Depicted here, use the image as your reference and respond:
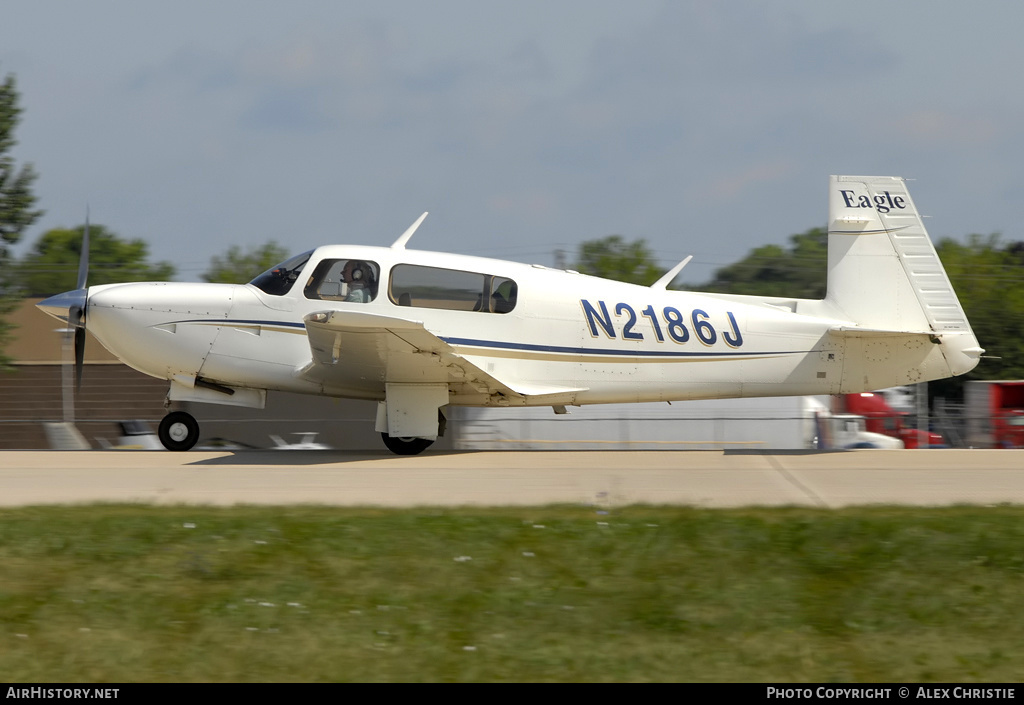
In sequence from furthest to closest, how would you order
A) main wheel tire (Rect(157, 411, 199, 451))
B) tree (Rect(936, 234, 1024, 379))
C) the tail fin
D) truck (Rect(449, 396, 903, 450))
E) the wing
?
tree (Rect(936, 234, 1024, 379)), truck (Rect(449, 396, 903, 450)), main wheel tire (Rect(157, 411, 199, 451)), the tail fin, the wing

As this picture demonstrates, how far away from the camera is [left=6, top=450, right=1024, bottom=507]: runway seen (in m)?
8.82

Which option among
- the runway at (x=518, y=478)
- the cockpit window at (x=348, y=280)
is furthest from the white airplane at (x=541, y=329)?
the runway at (x=518, y=478)

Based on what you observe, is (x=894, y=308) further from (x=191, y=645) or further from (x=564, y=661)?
(x=191, y=645)

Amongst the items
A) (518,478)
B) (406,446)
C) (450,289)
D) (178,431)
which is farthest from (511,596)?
(178,431)

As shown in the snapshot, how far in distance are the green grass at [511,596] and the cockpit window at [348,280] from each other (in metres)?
4.65

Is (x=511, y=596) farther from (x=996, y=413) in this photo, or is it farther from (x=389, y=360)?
(x=996, y=413)

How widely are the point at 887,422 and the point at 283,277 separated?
14602 mm

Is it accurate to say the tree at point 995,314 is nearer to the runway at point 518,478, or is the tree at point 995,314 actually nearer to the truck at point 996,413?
the truck at point 996,413

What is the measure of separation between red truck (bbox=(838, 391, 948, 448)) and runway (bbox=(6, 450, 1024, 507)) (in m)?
7.36

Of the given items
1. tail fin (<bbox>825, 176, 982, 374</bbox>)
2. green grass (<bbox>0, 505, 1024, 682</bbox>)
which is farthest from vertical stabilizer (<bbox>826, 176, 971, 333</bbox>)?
green grass (<bbox>0, 505, 1024, 682</bbox>)

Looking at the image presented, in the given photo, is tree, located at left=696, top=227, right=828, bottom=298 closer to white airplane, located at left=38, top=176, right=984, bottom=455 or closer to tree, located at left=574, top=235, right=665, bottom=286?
tree, located at left=574, top=235, right=665, bottom=286

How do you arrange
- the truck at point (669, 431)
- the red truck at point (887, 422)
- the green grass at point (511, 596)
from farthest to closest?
→ the red truck at point (887, 422), the truck at point (669, 431), the green grass at point (511, 596)

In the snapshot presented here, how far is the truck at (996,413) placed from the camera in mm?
18844
